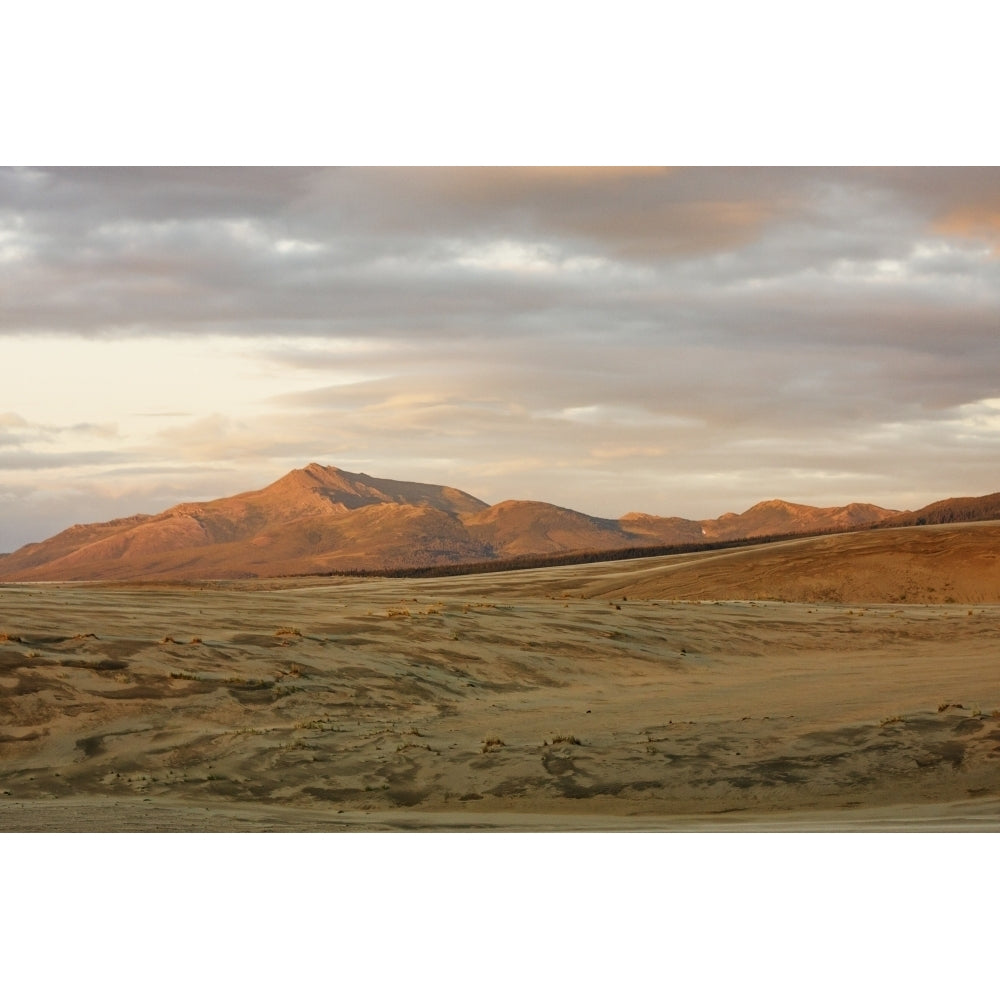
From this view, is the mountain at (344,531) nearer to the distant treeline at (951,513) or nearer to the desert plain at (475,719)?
the distant treeline at (951,513)

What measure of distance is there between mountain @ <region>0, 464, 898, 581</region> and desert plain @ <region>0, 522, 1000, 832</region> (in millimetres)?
3916

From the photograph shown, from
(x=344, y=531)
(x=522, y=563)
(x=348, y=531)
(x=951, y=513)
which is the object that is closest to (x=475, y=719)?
(x=951, y=513)

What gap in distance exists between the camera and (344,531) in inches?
1774

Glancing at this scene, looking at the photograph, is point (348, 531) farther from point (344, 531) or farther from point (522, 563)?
point (522, 563)

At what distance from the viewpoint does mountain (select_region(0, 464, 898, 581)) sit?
85.9ft

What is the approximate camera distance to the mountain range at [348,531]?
26.1 m

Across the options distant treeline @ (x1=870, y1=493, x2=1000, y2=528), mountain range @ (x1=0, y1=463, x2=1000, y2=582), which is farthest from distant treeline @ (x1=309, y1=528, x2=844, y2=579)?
distant treeline @ (x1=870, y1=493, x2=1000, y2=528)

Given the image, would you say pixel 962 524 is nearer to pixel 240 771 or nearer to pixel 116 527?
pixel 116 527

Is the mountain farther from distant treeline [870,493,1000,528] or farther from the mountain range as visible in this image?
→ distant treeline [870,493,1000,528]

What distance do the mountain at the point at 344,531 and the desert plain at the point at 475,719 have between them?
392cm

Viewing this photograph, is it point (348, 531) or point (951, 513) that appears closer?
point (951, 513)

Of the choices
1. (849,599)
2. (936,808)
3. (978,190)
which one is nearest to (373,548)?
(849,599)

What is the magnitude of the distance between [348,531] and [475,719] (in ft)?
105

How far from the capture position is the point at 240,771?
11711mm
